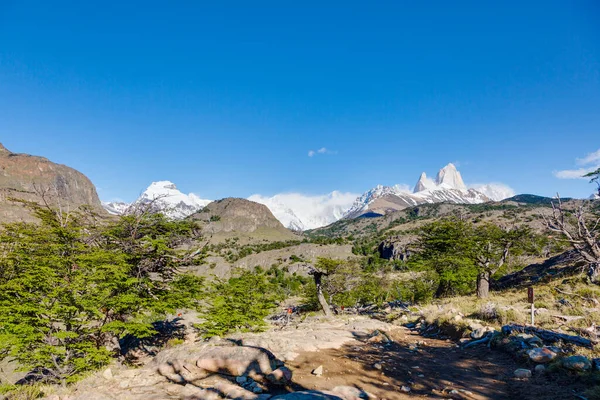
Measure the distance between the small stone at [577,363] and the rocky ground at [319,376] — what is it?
25 centimetres

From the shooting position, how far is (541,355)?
8367mm

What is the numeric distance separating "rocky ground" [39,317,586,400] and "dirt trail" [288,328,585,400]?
2 centimetres

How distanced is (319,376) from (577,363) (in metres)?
6.01

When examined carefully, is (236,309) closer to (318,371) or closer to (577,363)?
(318,371)

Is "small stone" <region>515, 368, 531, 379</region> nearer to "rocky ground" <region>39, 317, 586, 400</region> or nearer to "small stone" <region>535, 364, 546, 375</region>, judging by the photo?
"rocky ground" <region>39, 317, 586, 400</region>

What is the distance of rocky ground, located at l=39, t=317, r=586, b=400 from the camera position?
6852 mm

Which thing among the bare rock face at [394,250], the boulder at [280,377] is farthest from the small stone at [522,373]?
the bare rock face at [394,250]

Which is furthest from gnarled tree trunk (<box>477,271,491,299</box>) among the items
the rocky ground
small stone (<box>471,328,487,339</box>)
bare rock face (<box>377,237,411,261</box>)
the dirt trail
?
bare rock face (<box>377,237,411,261</box>)

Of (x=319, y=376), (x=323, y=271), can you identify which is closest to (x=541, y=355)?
(x=319, y=376)

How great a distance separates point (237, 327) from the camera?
54.6 ft

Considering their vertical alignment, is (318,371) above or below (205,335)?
above

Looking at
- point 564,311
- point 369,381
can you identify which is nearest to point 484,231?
point 564,311

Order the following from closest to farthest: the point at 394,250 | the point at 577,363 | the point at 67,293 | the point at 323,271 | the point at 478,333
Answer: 1. the point at 577,363
2. the point at 67,293
3. the point at 478,333
4. the point at 323,271
5. the point at 394,250

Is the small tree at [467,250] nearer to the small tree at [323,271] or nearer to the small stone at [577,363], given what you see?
the small tree at [323,271]
